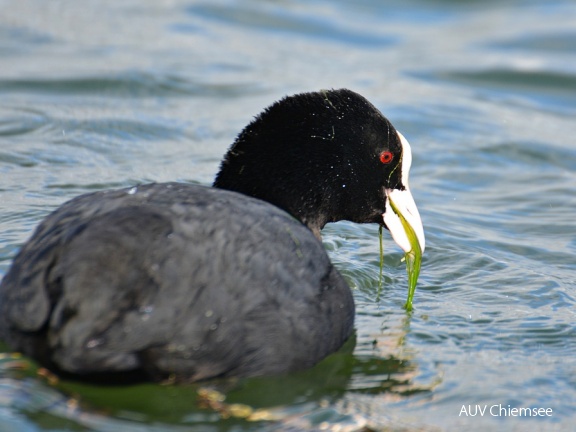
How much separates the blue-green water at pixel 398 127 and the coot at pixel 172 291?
0.21m

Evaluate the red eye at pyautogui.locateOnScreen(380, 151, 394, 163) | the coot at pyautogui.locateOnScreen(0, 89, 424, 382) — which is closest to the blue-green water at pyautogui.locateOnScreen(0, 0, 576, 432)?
the coot at pyautogui.locateOnScreen(0, 89, 424, 382)

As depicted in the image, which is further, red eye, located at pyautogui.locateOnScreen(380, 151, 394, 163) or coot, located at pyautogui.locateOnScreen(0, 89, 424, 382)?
red eye, located at pyautogui.locateOnScreen(380, 151, 394, 163)

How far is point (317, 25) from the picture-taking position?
1203 centimetres

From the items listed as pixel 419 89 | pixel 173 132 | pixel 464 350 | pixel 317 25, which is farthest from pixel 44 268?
pixel 317 25

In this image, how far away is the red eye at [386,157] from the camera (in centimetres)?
512

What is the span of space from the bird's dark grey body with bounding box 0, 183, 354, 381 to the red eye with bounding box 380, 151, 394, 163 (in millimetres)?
1018

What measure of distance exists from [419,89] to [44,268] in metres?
6.73

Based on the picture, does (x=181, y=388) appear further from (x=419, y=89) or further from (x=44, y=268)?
(x=419, y=89)

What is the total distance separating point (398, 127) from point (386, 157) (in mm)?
3740

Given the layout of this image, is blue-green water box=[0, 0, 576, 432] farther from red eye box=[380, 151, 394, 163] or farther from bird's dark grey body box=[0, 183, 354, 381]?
red eye box=[380, 151, 394, 163]

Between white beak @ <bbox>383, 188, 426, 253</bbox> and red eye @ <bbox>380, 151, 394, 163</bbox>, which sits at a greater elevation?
red eye @ <bbox>380, 151, 394, 163</bbox>

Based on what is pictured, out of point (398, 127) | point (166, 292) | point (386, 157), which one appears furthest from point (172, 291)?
point (398, 127)

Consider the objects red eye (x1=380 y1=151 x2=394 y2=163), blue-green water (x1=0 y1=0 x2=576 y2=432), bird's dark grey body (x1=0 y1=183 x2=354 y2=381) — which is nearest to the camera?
bird's dark grey body (x1=0 y1=183 x2=354 y2=381)

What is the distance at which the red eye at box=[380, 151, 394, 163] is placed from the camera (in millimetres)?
5117
